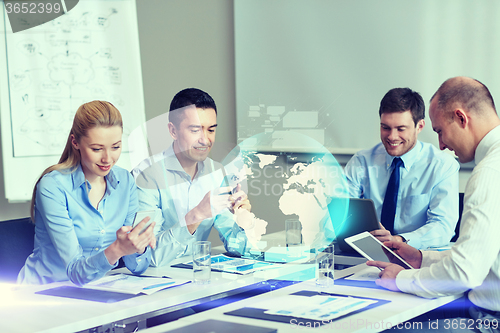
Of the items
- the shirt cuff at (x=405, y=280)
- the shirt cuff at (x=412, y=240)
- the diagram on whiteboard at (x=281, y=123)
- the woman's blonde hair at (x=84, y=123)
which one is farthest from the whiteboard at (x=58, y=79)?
the shirt cuff at (x=405, y=280)

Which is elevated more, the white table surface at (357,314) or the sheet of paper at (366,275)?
the white table surface at (357,314)

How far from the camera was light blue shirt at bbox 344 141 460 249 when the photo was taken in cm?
237

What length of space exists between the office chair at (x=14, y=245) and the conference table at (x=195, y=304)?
42 centimetres

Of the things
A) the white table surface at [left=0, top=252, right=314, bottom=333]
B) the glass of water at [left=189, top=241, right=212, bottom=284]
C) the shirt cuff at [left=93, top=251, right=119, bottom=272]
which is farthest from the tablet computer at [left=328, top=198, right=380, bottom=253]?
the shirt cuff at [left=93, top=251, right=119, bottom=272]

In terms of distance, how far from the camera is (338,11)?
11.6 feet

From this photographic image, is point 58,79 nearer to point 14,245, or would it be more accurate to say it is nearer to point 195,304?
point 14,245

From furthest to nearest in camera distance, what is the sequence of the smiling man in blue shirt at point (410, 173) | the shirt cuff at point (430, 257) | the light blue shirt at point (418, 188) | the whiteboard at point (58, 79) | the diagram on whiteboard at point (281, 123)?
the diagram on whiteboard at point (281, 123), the whiteboard at point (58, 79), the smiling man in blue shirt at point (410, 173), the light blue shirt at point (418, 188), the shirt cuff at point (430, 257)

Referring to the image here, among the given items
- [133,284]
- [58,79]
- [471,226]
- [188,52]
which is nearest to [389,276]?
[471,226]

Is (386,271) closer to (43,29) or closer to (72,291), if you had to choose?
(72,291)

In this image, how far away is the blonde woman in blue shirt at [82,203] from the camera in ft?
5.88

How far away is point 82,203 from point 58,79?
5.94ft

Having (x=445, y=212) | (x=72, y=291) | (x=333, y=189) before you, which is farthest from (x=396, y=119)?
(x=72, y=291)

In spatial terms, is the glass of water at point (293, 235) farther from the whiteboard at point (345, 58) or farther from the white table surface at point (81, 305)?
the whiteboard at point (345, 58)

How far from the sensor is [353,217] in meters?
2.04
